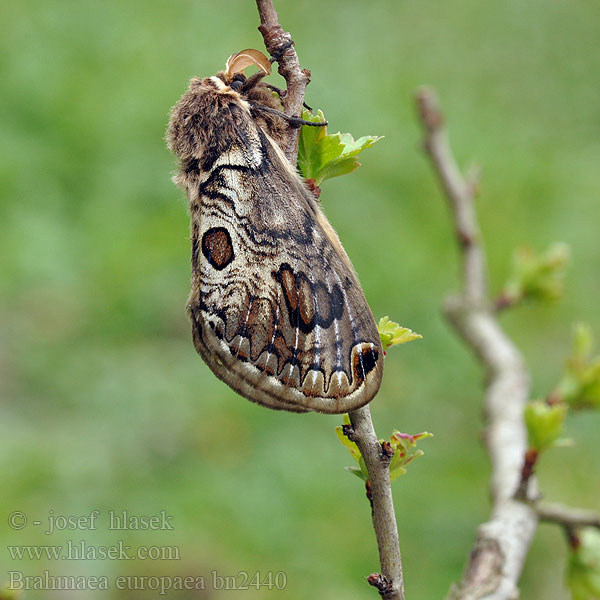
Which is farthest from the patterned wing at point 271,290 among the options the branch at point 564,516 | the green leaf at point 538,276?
the green leaf at point 538,276

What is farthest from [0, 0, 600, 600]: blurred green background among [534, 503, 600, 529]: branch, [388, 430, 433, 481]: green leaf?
[388, 430, 433, 481]: green leaf

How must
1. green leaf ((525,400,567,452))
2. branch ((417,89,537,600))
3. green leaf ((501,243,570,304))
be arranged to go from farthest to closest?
green leaf ((501,243,570,304)) → green leaf ((525,400,567,452)) → branch ((417,89,537,600))

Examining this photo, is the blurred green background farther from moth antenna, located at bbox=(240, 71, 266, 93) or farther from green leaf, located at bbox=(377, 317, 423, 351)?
moth antenna, located at bbox=(240, 71, 266, 93)

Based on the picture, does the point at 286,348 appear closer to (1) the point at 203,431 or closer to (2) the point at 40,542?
(2) the point at 40,542

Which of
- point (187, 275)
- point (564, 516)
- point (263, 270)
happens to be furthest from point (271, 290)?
point (187, 275)

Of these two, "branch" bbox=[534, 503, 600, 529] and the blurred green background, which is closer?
"branch" bbox=[534, 503, 600, 529]

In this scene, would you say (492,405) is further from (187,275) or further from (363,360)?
(187,275)

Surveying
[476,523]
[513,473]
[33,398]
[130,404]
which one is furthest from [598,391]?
[33,398]


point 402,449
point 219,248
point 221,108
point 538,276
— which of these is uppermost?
point 538,276
